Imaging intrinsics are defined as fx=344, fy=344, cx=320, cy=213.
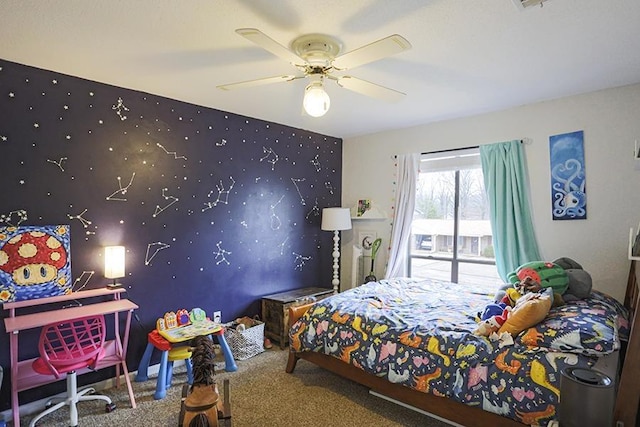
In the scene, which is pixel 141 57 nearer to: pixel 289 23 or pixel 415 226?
pixel 289 23

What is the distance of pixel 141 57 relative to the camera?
235 centimetres

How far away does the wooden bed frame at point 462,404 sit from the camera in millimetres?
1458

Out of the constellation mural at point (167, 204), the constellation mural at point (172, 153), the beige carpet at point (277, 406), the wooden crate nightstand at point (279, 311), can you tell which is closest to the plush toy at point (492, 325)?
the beige carpet at point (277, 406)

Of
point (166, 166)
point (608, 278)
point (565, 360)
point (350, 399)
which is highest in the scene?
point (166, 166)

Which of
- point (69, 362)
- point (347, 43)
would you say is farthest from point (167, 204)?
point (347, 43)

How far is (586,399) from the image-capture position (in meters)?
1.37

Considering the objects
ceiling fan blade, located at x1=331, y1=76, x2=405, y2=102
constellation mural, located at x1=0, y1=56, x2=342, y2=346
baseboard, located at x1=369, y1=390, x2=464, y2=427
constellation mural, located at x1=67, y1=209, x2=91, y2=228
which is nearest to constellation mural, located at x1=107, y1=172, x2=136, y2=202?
constellation mural, located at x1=0, y1=56, x2=342, y2=346

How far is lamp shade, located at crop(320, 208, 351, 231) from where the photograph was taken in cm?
422

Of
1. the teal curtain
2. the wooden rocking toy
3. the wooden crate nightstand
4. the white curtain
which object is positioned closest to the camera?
the wooden rocking toy

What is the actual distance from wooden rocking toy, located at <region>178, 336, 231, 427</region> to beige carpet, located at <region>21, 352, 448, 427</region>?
4.00 ft

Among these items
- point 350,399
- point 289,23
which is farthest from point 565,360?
point 289,23

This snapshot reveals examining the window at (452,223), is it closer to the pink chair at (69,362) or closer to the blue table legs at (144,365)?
the blue table legs at (144,365)

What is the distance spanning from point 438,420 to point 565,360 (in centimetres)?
98

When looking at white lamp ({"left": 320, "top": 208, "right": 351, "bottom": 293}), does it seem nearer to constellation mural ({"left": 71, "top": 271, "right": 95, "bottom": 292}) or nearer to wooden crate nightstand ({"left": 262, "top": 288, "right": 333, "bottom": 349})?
wooden crate nightstand ({"left": 262, "top": 288, "right": 333, "bottom": 349})
